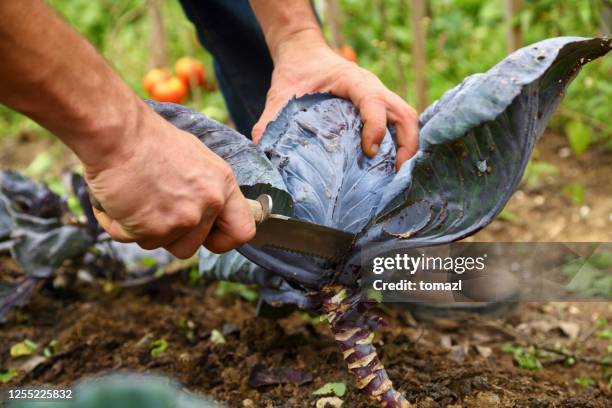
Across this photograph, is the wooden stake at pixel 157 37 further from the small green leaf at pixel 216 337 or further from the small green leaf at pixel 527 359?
the small green leaf at pixel 527 359

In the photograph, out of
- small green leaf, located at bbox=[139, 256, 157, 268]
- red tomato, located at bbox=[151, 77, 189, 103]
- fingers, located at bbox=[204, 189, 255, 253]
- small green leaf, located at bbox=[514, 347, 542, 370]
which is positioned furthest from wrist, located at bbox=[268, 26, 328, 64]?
red tomato, located at bbox=[151, 77, 189, 103]

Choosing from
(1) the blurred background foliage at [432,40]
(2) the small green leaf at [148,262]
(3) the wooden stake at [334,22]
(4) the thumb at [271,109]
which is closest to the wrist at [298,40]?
(4) the thumb at [271,109]

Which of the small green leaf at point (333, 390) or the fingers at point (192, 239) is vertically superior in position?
the fingers at point (192, 239)

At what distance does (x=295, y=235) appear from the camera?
1.50 m

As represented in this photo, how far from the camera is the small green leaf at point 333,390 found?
178 centimetres

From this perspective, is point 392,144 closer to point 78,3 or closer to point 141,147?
point 141,147

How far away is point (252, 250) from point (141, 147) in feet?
1.42

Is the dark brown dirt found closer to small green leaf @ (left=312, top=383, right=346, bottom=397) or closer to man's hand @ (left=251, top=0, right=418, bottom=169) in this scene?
small green leaf @ (left=312, top=383, right=346, bottom=397)

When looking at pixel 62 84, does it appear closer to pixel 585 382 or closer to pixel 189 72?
pixel 585 382

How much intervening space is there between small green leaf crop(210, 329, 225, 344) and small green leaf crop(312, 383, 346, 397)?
47cm

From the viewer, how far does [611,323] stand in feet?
8.41

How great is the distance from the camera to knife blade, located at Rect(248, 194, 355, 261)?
1443 millimetres

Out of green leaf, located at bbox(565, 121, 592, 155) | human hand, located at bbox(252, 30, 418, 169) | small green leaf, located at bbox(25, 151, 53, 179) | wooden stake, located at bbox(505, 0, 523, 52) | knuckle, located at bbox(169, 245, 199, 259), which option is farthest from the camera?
small green leaf, located at bbox(25, 151, 53, 179)

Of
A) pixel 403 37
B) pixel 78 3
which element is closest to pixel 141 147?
pixel 403 37
